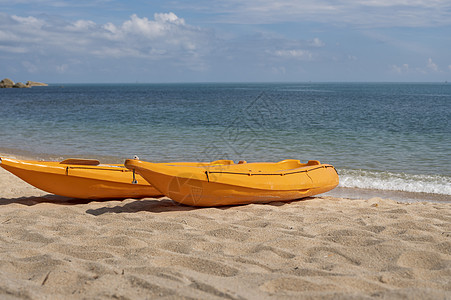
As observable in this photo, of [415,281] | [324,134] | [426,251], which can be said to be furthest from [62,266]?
[324,134]

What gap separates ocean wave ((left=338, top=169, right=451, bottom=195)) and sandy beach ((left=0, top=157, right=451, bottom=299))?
2548mm

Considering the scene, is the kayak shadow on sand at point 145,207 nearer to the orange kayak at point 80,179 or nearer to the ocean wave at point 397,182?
the orange kayak at point 80,179

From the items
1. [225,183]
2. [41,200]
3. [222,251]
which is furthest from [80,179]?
[222,251]

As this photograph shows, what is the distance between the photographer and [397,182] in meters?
8.86

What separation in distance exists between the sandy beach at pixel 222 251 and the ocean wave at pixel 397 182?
8.36 feet

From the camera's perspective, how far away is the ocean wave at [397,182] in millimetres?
8438

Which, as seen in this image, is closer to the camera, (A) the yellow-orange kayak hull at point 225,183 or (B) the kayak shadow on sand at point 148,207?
(A) the yellow-orange kayak hull at point 225,183

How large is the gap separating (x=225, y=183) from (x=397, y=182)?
453cm

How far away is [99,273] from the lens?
3.22 metres

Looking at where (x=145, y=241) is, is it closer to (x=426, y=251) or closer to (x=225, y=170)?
(x=225, y=170)

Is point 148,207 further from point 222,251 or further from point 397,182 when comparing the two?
point 397,182

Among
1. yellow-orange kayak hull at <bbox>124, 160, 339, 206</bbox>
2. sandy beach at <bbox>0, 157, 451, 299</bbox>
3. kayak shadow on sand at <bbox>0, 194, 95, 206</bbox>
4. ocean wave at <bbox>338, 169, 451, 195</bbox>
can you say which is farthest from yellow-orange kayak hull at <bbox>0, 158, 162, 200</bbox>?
ocean wave at <bbox>338, 169, 451, 195</bbox>

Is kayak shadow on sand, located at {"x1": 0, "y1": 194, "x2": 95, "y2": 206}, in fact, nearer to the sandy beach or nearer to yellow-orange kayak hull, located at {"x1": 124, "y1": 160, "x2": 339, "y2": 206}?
the sandy beach

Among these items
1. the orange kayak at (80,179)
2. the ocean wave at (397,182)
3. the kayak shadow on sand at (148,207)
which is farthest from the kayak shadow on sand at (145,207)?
the ocean wave at (397,182)
